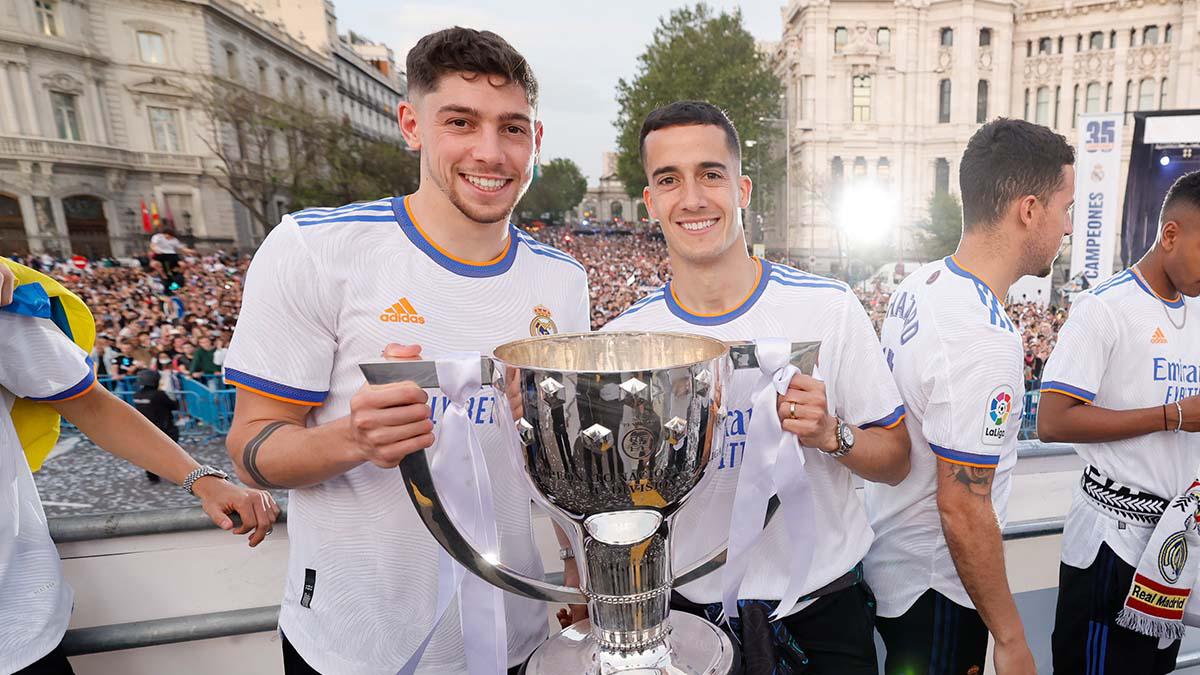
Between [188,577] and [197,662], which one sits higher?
[188,577]

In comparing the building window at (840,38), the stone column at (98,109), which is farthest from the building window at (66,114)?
the building window at (840,38)

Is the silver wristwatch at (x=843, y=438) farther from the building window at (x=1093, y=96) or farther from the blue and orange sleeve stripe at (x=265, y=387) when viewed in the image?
the building window at (x=1093, y=96)

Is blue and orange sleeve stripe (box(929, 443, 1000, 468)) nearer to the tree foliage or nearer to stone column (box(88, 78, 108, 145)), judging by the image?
the tree foliage

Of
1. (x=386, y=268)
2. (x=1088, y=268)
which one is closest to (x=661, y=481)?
(x=386, y=268)

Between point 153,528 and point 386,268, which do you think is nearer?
point 386,268

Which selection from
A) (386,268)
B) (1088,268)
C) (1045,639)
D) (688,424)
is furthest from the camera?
(1088,268)

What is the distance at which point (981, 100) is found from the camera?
1410 inches

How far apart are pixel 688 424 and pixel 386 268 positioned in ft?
2.53

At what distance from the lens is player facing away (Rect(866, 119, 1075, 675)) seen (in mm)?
1404

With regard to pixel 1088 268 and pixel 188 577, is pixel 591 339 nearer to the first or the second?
pixel 188 577

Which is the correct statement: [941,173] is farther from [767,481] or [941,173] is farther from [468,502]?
[468,502]

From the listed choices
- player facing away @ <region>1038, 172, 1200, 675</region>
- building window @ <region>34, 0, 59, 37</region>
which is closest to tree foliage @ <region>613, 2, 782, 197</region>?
building window @ <region>34, 0, 59, 37</region>

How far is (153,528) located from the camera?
5.18 ft

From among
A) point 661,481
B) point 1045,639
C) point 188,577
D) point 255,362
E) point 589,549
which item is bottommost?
point 1045,639
